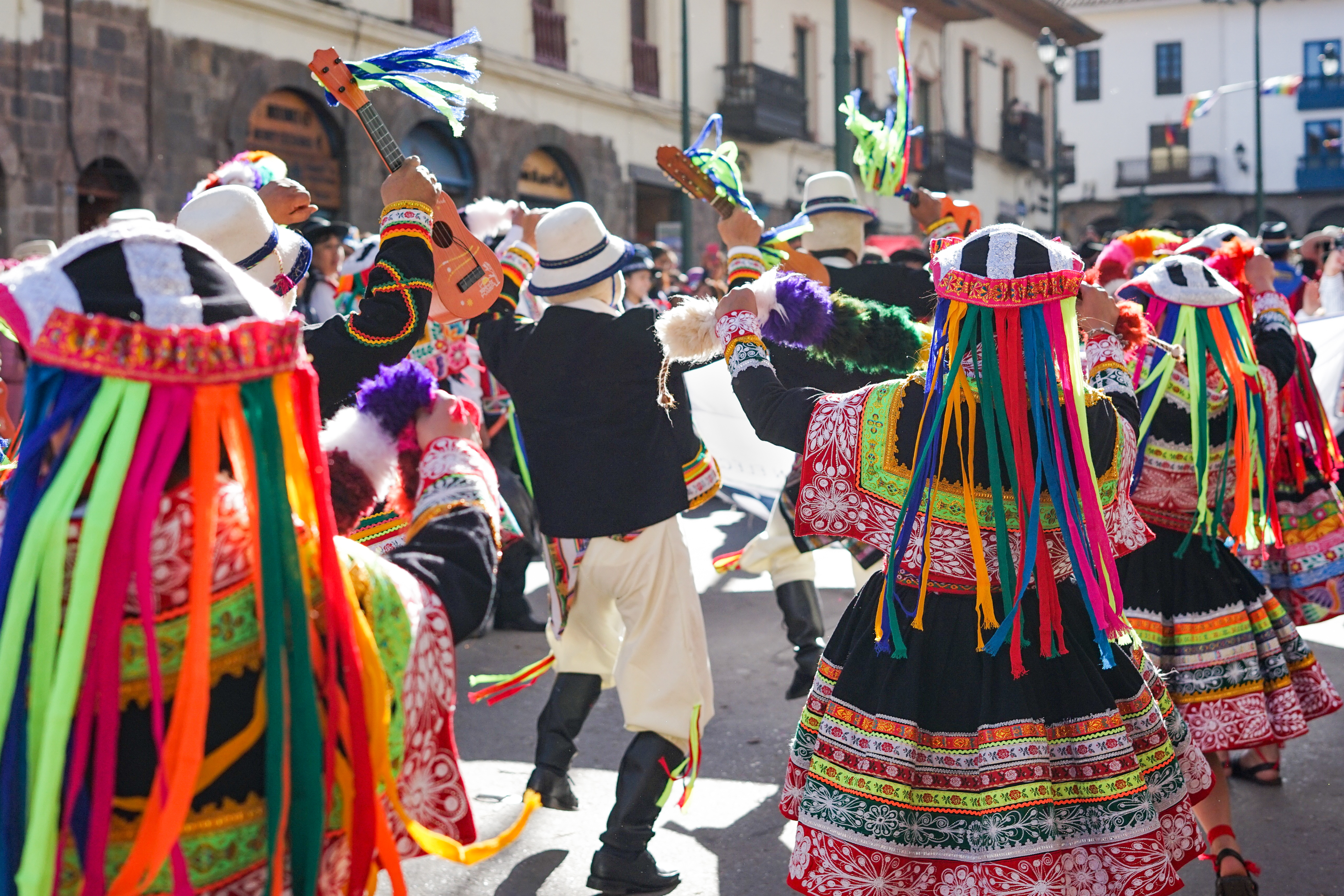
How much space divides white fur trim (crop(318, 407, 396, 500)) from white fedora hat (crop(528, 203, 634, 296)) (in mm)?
2066

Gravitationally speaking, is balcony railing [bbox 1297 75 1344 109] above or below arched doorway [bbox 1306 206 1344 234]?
above

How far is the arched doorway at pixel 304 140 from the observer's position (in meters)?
13.9

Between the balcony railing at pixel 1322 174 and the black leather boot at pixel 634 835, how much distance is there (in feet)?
156

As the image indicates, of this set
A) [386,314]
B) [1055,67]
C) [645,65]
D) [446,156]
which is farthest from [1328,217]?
[386,314]

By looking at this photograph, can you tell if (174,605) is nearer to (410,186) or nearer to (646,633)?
(410,186)

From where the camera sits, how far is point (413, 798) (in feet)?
6.28

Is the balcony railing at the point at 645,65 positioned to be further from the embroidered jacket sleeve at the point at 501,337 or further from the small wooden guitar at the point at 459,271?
the small wooden guitar at the point at 459,271

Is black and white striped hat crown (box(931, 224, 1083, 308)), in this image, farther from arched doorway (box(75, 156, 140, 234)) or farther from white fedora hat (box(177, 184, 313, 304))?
arched doorway (box(75, 156, 140, 234))

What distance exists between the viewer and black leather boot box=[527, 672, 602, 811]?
4.09 m

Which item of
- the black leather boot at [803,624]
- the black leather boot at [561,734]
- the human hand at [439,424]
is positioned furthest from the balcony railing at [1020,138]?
the human hand at [439,424]

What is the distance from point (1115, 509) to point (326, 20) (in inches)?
536

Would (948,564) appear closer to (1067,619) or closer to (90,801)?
(1067,619)

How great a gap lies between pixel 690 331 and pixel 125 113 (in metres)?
10.6

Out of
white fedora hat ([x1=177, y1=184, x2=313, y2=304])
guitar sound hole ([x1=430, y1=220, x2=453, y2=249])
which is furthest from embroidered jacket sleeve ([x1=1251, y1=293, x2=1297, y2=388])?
white fedora hat ([x1=177, y1=184, x2=313, y2=304])
